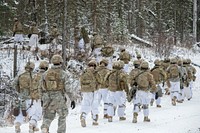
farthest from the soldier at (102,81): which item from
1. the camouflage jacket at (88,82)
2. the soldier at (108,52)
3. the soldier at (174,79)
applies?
the soldier at (108,52)

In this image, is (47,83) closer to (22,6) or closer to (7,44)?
(7,44)

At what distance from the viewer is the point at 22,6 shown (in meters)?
32.6

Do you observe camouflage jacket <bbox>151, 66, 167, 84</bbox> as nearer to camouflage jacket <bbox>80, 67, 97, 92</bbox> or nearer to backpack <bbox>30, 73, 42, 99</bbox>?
camouflage jacket <bbox>80, 67, 97, 92</bbox>

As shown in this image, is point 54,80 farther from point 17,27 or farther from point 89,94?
point 17,27

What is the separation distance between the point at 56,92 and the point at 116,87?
3628 mm

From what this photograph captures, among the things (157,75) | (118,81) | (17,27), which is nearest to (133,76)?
(118,81)

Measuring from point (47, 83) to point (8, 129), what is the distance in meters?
3.35

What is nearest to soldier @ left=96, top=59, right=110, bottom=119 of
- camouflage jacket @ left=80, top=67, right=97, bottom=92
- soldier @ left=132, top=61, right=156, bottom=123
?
camouflage jacket @ left=80, top=67, right=97, bottom=92

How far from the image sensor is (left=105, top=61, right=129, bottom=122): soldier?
1373 centimetres

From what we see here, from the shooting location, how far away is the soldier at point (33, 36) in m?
25.1

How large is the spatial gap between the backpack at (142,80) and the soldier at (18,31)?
1198cm

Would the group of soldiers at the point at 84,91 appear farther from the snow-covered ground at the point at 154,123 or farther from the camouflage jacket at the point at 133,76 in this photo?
the snow-covered ground at the point at 154,123

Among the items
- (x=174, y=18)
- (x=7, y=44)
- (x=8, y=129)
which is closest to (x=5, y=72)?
(x=7, y=44)

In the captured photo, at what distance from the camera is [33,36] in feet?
84.4
